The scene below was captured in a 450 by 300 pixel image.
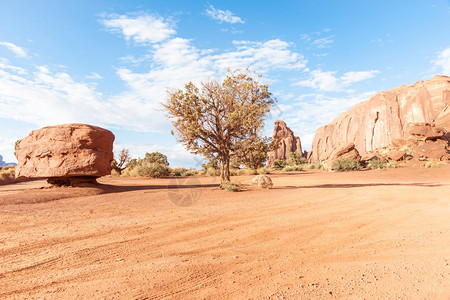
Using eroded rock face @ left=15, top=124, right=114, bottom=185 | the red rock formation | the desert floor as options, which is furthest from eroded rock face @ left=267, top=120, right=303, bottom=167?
the desert floor

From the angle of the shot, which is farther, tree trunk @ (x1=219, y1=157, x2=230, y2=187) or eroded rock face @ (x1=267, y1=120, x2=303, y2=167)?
eroded rock face @ (x1=267, y1=120, x2=303, y2=167)

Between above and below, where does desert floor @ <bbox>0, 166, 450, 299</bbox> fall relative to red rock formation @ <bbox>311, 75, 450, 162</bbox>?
below

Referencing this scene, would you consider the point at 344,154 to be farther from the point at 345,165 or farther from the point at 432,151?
the point at 432,151

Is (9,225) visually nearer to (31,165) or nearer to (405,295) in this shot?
(405,295)

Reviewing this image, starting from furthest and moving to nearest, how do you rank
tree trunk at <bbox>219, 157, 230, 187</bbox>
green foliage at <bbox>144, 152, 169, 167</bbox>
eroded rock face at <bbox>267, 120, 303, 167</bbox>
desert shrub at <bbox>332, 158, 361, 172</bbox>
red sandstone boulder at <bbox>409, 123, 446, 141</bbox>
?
eroded rock face at <bbox>267, 120, 303, 167</bbox> → green foliage at <bbox>144, 152, 169, 167</bbox> → red sandstone boulder at <bbox>409, 123, 446, 141</bbox> → desert shrub at <bbox>332, 158, 361, 172</bbox> → tree trunk at <bbox>219, 157, 230, 187</bbox>

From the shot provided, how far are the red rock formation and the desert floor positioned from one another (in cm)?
4094

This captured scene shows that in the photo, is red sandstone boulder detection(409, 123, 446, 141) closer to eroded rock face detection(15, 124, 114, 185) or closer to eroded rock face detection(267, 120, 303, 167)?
eroded rock face detection(15, 124, 114, 185)

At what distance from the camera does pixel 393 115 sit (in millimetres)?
58156

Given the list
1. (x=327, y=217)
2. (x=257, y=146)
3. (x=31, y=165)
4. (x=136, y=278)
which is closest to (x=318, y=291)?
(x=136, y=278)

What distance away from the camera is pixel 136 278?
2.99m

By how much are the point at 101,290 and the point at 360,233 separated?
4280 millimetres

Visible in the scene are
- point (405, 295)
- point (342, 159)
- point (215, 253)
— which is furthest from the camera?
point (342, 159)

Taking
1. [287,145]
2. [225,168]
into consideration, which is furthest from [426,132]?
[287,145]

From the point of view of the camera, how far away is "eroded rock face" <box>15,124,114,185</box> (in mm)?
12086
